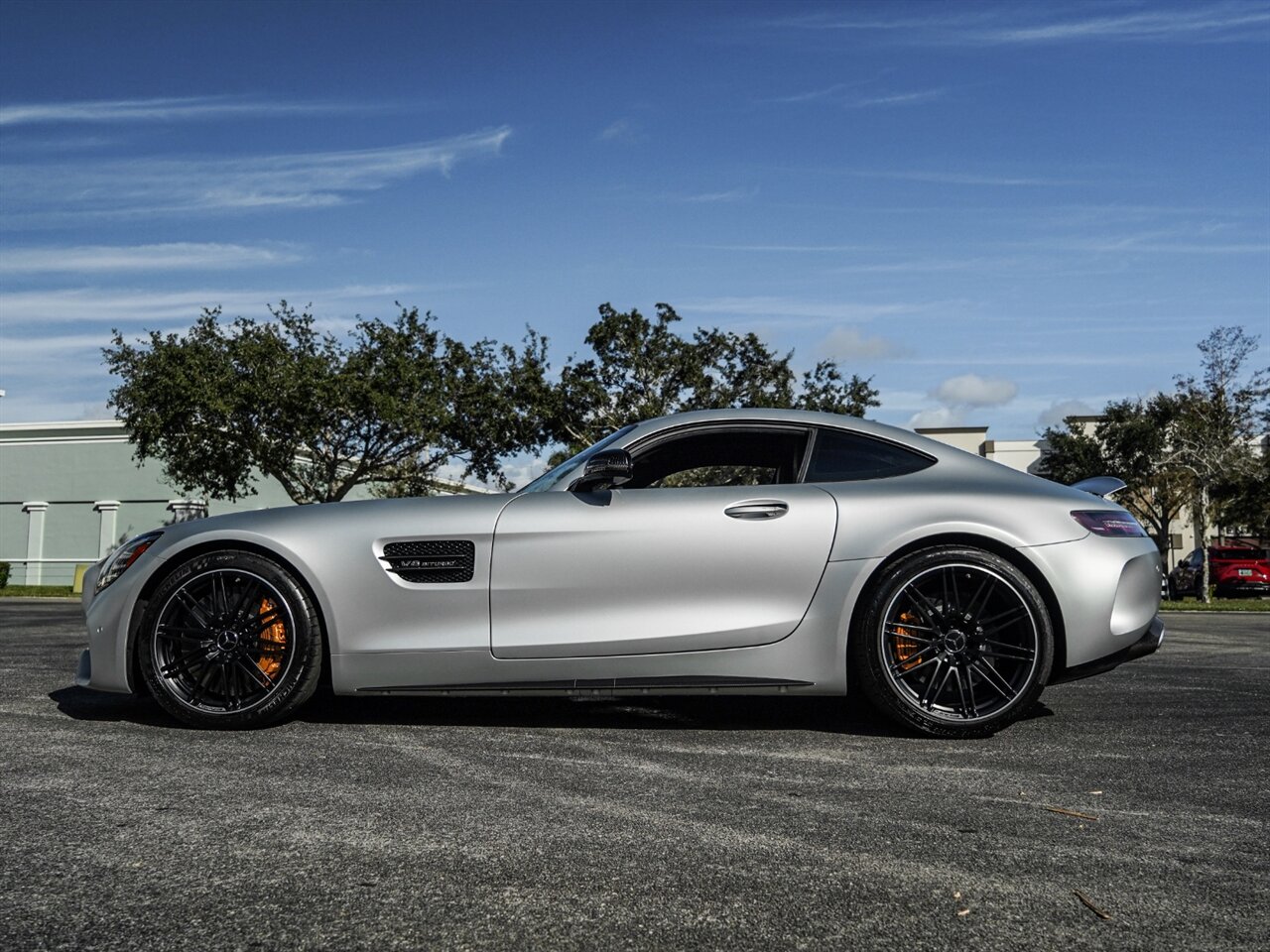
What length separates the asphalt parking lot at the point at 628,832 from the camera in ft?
7.29

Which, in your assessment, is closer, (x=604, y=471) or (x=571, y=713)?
(x=604, y=471)

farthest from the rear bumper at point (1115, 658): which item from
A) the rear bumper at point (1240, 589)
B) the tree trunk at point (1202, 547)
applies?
the rear bumper at point (1240, 589)

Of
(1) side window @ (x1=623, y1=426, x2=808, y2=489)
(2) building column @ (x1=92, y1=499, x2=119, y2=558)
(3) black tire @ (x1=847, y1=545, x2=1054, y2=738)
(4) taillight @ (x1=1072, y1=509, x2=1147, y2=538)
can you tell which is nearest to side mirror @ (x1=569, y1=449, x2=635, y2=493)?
(1) side window @ (x1=623, y1=426, x2=808, y2=489)

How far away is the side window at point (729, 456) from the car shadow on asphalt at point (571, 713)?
3.48 ft

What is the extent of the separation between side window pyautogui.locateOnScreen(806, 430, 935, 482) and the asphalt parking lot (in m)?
1.10

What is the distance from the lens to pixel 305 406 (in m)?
30.0

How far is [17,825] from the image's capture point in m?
2.96

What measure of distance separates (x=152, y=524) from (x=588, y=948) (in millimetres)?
46593

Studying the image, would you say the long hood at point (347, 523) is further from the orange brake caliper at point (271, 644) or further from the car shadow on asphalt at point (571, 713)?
the car shadow on asphalt at point (571, 713)

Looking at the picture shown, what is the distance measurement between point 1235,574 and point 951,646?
33571mm

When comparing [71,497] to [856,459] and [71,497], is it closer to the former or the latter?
[71,497]

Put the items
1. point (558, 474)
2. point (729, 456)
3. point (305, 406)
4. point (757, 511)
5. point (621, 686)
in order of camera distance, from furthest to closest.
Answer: point (305, 406) → point (729, 456) → point (558, 474) → point (757, 511) → point (621, 686)

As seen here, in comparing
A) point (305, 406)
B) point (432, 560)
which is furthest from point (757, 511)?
point (305, 406)

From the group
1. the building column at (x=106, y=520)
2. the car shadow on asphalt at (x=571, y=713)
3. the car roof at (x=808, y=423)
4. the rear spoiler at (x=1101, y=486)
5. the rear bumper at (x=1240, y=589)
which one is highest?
the building column at (x=106, y=520)
